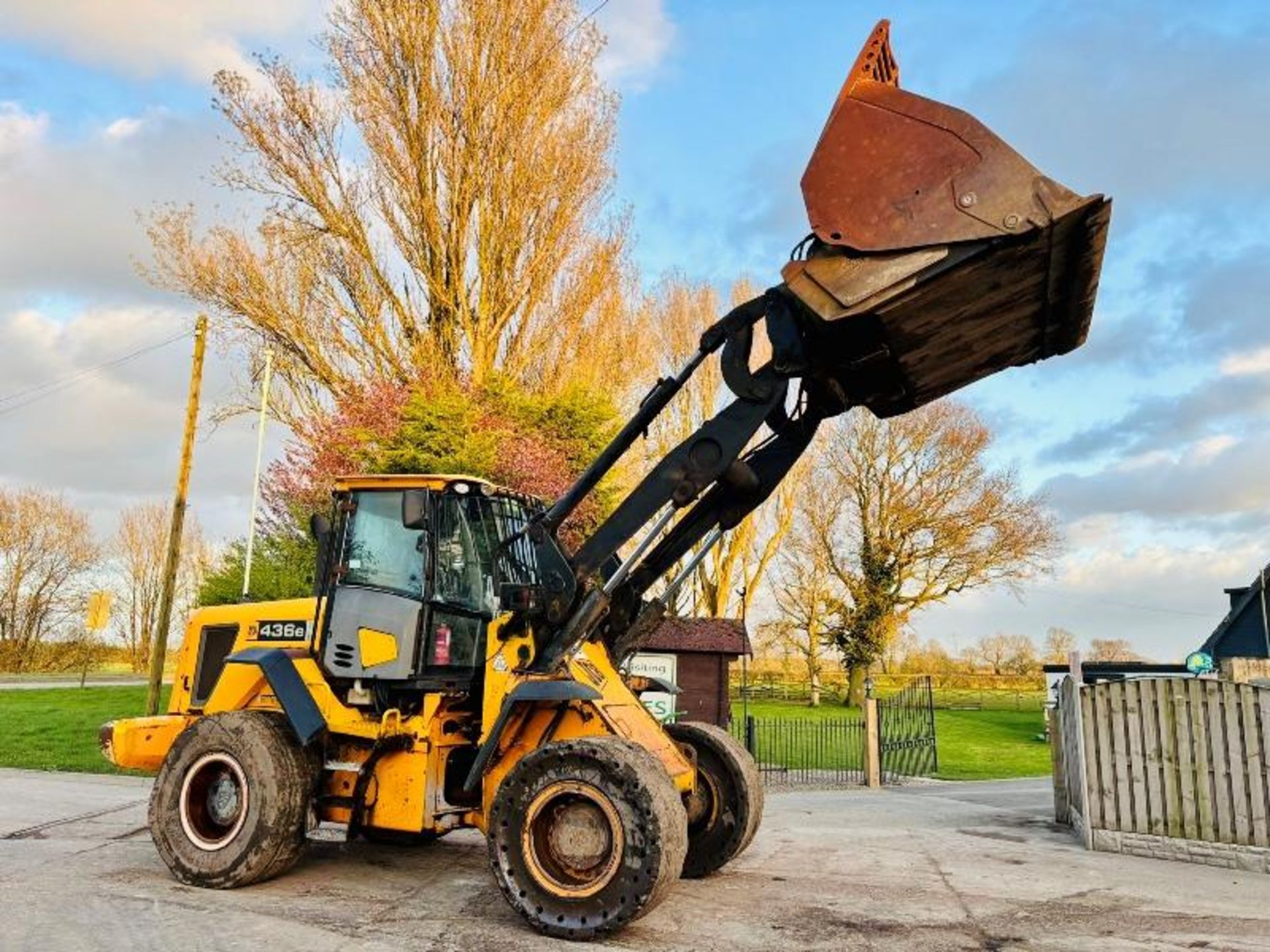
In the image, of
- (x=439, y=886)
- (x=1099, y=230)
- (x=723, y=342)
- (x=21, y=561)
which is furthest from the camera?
(x=21, y=561)

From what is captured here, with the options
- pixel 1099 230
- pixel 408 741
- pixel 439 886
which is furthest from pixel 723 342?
pixel 439 886

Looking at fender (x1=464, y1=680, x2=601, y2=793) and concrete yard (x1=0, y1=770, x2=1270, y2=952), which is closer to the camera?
concrete yard (x1=0, y1=770, x2=1270, y2=952)

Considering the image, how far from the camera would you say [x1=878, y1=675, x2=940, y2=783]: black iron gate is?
19125 millimetres

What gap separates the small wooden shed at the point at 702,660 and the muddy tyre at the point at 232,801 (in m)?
11.3

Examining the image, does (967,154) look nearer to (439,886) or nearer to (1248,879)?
(439,886)

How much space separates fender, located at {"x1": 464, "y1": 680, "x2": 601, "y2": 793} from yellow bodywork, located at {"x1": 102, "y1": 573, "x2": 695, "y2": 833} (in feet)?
0.33

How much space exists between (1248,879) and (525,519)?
6.41 metres

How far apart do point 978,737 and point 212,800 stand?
26.9 m

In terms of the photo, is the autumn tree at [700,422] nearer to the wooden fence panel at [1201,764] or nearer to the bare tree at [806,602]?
the bare tree at [806,602]

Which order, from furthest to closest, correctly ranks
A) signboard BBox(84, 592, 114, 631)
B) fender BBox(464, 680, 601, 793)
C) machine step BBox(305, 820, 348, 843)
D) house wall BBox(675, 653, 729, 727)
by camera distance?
signboard BBox(84, 592, 114, 631) → house wall BBox(675, 653, 729, 727) → machine step BBox(305, 820, 348, 843) → fender BBox(464, 680, 601, 793)

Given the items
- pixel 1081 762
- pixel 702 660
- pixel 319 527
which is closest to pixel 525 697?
pixel 319 527

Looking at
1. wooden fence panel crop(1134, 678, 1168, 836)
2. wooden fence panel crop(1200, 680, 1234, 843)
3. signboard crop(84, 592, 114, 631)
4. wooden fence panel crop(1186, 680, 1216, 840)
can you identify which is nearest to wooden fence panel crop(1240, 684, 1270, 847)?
wooden fence panel crop(1200, 680, 1234, 843)

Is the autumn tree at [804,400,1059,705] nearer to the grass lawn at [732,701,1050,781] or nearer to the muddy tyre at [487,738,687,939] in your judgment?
the grass lawn at [732,701,1050,781]

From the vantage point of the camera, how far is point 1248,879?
7863mm
